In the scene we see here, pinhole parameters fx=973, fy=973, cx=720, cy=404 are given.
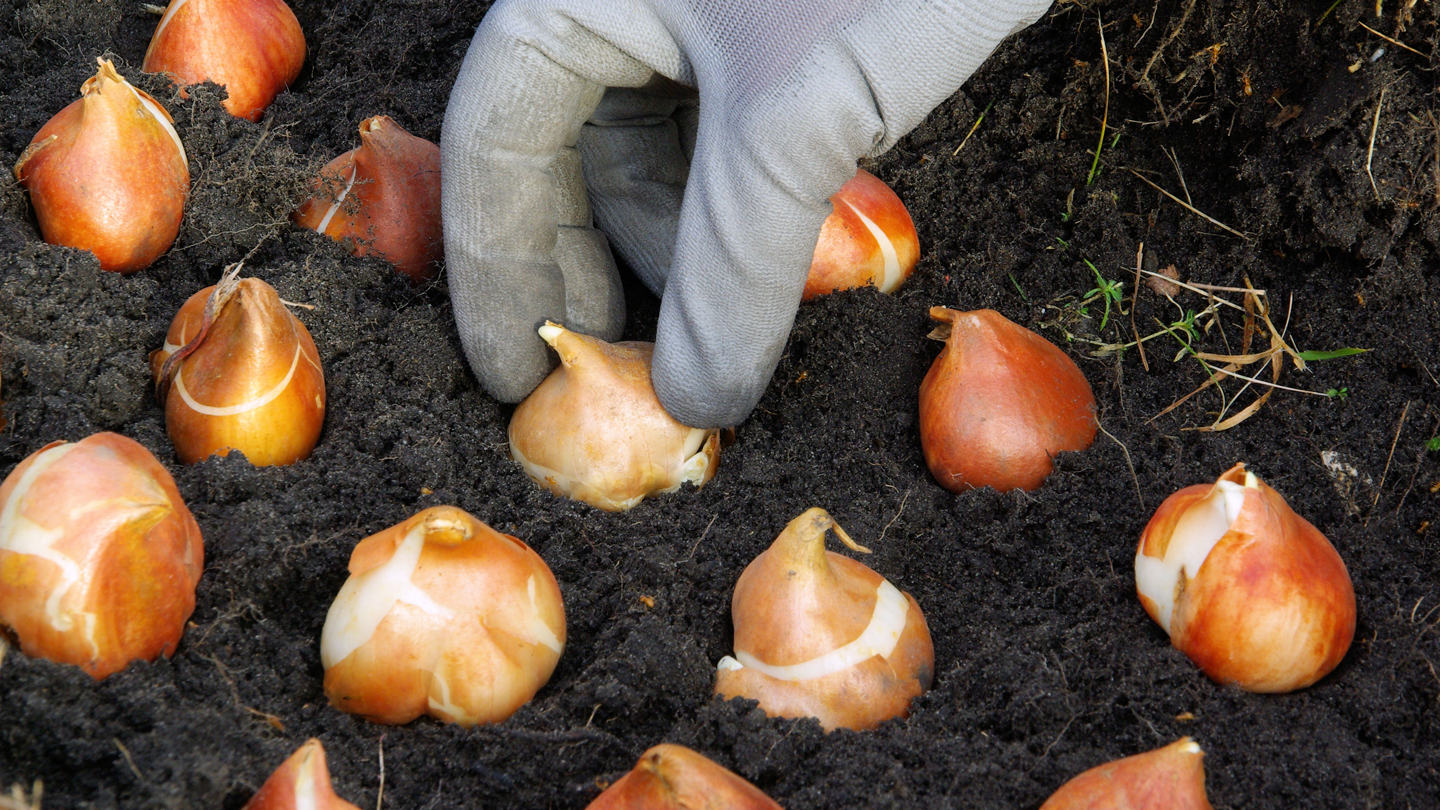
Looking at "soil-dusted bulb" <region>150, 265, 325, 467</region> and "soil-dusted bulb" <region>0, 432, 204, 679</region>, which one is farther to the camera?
"soil-dusted bulb" <region>150, 265, 325, 467</region>

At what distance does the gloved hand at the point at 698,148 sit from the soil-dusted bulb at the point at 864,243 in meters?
0.27

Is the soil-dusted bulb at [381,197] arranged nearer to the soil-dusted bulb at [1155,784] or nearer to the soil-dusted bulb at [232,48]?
the soil-dusted bulb at [232,48]

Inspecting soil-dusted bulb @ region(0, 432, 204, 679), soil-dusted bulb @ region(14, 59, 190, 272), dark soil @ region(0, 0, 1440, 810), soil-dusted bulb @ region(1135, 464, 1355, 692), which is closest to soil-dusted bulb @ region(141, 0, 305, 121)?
dark soil @ region(0, 0, 1440, 810)

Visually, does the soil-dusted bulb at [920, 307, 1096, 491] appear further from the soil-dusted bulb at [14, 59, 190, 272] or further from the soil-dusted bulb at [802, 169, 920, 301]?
the soil-dusted bulb at [14, 59, 190, 272]

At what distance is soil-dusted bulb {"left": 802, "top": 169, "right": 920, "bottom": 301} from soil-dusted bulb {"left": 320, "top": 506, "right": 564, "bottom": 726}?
0.83 metres

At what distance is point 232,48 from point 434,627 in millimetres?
1461

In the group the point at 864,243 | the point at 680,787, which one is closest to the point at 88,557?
the point at 680,787

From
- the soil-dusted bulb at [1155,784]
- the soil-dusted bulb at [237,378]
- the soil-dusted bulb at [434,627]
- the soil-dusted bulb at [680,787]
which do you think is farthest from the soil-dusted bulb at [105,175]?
the soil-dusted bulb at [1155,784]

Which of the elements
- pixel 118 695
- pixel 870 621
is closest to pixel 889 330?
pixel 870 621

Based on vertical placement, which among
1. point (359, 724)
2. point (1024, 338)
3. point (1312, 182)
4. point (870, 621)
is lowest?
point (359, 724)

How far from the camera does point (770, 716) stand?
112 centimetres

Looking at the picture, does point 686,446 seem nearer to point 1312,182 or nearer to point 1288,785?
point 1288,785

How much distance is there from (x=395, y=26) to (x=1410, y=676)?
7.56ft

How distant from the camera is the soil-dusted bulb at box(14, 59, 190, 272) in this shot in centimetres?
149
